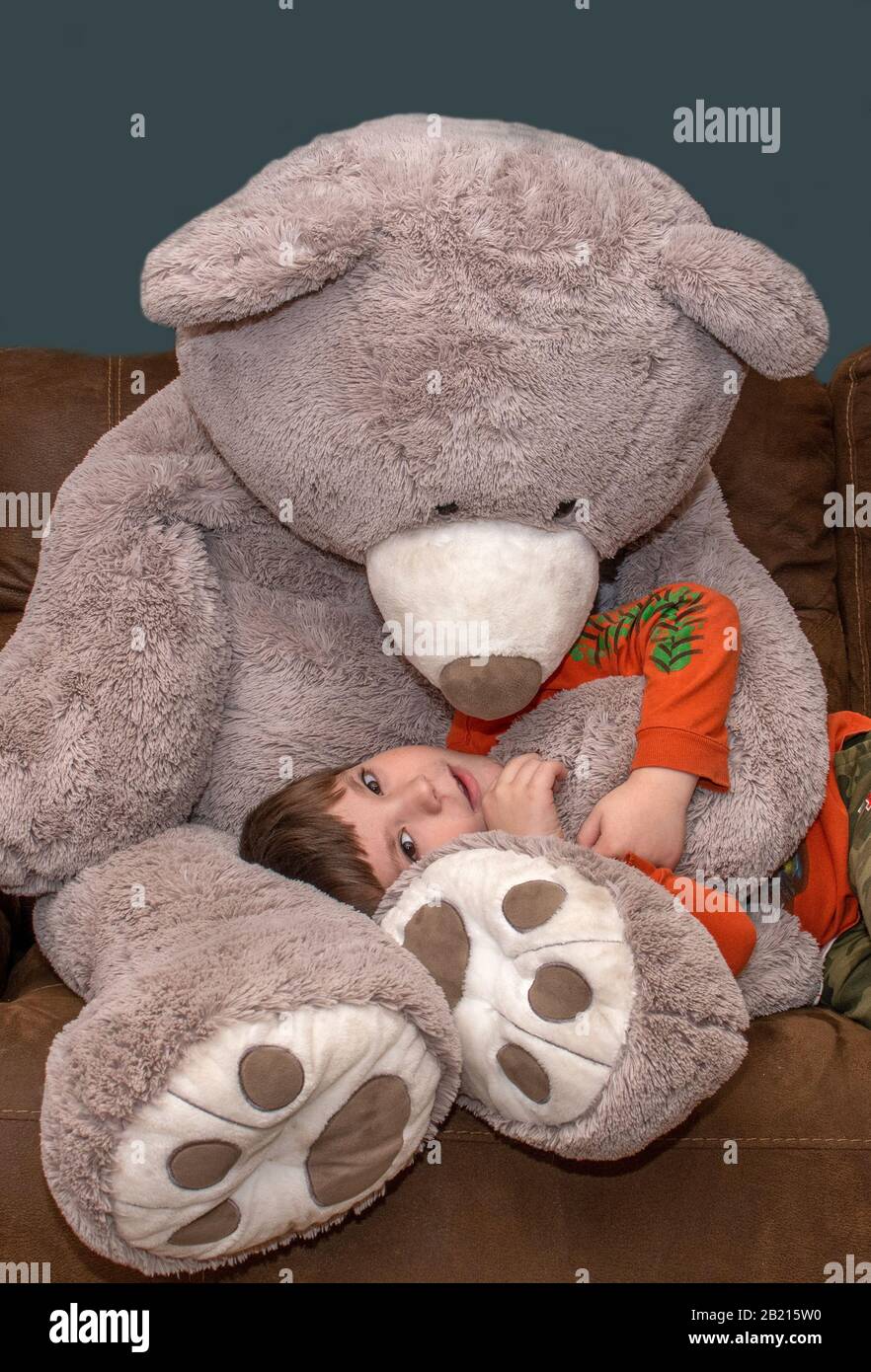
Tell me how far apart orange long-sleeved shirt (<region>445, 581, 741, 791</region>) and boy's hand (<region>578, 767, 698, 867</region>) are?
0.05 feet

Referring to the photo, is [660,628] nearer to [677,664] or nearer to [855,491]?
[677,664]

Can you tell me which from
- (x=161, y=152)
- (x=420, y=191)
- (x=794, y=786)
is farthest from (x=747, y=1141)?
(x=161, y=152)

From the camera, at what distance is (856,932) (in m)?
1.33

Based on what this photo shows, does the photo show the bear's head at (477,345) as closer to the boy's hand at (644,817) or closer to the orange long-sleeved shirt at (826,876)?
the boy's hand at (644,817)

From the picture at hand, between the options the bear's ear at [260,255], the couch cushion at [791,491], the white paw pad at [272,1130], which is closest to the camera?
the white paw pad at [272,1130]

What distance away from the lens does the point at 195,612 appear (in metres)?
1.21

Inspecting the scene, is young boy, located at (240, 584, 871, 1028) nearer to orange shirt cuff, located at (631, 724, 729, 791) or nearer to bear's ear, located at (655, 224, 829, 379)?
orange shirt cuff, located at (631, 724, 729, 791)

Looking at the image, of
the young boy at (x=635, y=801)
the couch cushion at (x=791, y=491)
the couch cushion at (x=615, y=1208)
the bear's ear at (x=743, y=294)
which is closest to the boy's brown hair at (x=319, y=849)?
the young boy at (x=635, y=801)

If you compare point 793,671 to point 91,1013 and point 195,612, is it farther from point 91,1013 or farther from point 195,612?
point 91,1013

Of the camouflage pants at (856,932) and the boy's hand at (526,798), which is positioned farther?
the camouflage pants at (856,932)

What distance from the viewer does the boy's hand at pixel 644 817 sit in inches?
42.7

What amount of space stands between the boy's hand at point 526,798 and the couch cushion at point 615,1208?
0.26 metres

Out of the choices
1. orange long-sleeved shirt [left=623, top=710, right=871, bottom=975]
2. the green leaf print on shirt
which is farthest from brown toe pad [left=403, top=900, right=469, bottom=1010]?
orange long-sleeved shirt [left=623, top=710, right=871, bottom=975]

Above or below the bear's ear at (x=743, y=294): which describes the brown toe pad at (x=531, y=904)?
below
